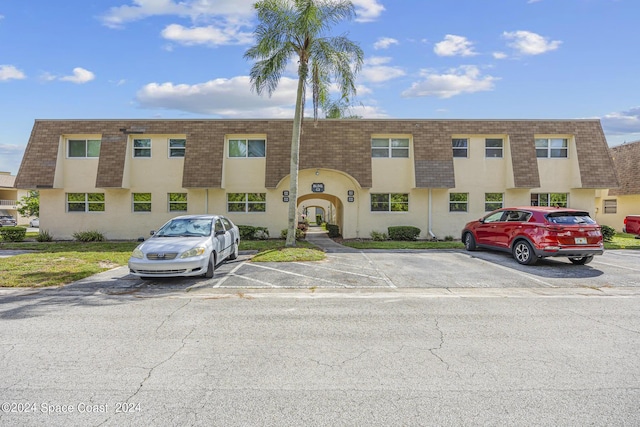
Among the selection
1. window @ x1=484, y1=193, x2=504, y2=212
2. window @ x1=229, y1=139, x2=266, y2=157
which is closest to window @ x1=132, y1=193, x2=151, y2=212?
window @ x1=229, y1=139, x2=266, y2=157

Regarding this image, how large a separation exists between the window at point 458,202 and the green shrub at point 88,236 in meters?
18.4

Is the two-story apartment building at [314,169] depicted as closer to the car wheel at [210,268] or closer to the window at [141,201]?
the window at [141,201]

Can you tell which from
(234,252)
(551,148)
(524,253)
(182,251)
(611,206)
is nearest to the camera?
(182,251)

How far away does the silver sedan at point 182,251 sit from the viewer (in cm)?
938

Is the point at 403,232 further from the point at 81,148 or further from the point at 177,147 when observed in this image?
the point at 81,148

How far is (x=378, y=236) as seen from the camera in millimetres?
20266

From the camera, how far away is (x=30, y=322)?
6414 mm

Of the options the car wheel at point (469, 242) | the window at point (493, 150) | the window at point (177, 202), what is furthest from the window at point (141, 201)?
the window at point (493, 150)

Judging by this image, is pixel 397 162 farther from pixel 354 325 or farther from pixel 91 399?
pixel 91 399

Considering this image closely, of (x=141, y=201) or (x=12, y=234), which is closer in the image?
(x=12, y=234)

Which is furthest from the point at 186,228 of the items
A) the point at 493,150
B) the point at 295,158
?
the point at 493,150

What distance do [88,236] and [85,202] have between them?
2.15 meters

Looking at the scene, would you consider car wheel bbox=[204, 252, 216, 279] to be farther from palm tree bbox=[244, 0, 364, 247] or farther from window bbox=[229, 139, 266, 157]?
window bbox=[229, 139, 266, 157]

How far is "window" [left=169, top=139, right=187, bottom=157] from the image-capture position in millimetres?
21219
